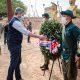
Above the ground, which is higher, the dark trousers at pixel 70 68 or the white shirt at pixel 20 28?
the white shirt at pixel 20 28

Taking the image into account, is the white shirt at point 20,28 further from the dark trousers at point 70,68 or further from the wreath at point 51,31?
the wreath at point 51,31

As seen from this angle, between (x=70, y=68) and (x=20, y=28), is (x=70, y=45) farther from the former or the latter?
(x=20, y=28)

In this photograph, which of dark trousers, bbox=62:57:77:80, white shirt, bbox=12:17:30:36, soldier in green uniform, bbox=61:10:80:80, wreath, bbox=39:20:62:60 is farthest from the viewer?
wreath, bbox=39:20:62:60

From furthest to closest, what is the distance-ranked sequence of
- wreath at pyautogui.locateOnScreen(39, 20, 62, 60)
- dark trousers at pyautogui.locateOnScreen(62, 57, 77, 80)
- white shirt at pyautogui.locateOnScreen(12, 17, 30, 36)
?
wreath at pyautogui.locateOnScreen(39, 20, 62, 60) → white shirt at pyautogui.locateOnScreen(12, 17, 30, 36) → dark trousers at pyautogui.locateOnScreen(62, 57, 77, 80)

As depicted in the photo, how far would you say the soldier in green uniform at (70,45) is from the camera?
6.79m

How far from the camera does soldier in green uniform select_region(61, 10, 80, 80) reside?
6.79m

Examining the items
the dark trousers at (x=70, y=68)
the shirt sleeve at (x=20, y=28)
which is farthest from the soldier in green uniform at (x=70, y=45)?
the shirt sleeve at (x=20, y=28)

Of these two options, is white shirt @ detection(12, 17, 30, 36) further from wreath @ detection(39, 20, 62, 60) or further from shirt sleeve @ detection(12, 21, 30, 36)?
wreath @ detection(39, 20, 62, 60)

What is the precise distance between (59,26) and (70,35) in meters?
2.86

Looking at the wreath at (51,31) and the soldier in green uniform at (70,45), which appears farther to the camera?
the wreath at (51,31)

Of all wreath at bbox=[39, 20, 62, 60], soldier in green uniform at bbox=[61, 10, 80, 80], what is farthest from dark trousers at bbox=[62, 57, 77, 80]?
wreath at bbox=[39, 20, 62, 60]

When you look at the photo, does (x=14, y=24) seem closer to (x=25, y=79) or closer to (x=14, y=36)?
(x=14, y=36)

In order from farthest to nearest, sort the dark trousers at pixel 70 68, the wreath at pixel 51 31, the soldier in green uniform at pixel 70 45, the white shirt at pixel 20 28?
the wreath at pixel 51 31 < the white shirt at pixel 20 28 < the dark trousers at pixel 70 68 < the soldier in green uniform at pixel 70 45

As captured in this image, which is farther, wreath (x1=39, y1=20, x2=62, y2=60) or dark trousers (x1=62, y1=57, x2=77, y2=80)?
wreath (x1=39, y1=20, x2=62, y2=60)
